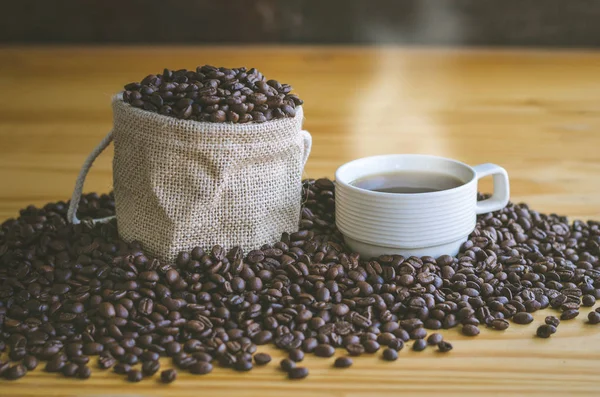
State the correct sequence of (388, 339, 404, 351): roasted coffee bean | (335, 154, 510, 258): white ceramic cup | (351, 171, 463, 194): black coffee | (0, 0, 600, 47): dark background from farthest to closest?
(0, 0, 600, 47): dark background, (351, 171, 463, 194): black coffee, (335, 154, 510, 258): white ceramic cup, (388, 339, 404, 351): roasted coffee bean

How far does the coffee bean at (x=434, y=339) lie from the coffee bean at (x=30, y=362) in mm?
741

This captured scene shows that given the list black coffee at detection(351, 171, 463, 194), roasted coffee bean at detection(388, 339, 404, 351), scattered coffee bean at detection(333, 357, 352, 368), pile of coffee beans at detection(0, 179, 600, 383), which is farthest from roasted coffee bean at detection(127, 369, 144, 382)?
black coffee at detection(351, 171, 463, 194)

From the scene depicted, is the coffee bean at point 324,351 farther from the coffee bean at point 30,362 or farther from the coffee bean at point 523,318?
the coffee bean at point 30,362

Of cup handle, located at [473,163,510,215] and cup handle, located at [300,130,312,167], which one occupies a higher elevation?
cup handle, located at [300,130,312,167]

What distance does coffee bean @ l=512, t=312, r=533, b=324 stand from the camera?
1681mm

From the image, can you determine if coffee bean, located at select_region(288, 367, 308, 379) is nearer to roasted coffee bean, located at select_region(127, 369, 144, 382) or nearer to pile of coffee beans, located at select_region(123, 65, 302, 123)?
roasted coffee bean, located at select_region(127, 369, 144, 382)

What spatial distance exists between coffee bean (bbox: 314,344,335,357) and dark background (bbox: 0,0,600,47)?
3.63 metres

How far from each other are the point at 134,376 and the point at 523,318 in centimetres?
78

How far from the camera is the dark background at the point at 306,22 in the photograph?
4.94 metres

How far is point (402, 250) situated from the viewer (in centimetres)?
184

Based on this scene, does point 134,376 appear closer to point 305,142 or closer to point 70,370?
point 70,370

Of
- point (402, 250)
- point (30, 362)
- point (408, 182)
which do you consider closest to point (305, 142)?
point (408, 182)

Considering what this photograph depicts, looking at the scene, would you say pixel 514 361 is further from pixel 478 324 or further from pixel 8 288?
pixel 8 288

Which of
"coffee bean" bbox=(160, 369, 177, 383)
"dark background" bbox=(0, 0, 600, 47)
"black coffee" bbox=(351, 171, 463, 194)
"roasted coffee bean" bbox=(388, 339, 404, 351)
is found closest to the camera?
"coffee bean" bbox=(160, 369, 177, 383)
